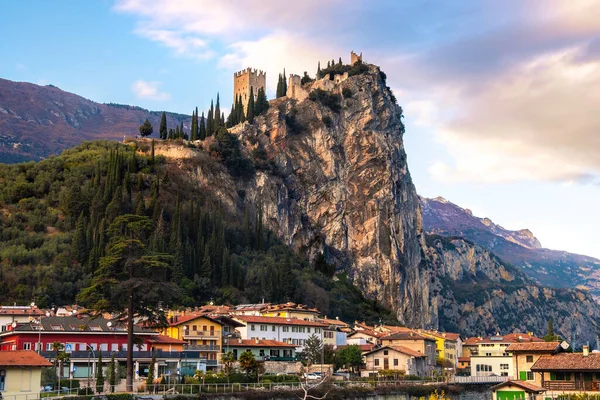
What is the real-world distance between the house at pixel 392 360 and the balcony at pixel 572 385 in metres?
37.6

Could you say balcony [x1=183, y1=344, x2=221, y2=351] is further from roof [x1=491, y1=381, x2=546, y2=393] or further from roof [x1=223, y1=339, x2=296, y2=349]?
roof [x1=491, y1=381, x2=546, y2=393]

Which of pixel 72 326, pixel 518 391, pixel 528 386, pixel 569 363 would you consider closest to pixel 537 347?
pixel 569 363

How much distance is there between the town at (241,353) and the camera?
Answer: 188 ft

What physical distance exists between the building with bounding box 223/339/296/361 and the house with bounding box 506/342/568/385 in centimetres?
3060

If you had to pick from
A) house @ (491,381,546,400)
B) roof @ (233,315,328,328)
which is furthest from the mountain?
house @ (491,381,546,400)

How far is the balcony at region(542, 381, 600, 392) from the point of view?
183 ft

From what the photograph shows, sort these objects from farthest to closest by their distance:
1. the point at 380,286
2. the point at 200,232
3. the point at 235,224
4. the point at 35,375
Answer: the point at 380,286 < the point at 235,224 < the point at 200,232 < the point at 35,375

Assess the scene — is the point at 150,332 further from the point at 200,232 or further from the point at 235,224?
the point at 235,224

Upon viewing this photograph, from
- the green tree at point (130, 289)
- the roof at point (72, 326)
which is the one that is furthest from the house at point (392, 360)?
the green tree at point (130, 289)

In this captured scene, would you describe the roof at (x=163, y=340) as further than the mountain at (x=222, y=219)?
No

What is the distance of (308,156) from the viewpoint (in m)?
196

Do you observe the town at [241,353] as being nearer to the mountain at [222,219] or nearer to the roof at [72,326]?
the roof at [72,326]

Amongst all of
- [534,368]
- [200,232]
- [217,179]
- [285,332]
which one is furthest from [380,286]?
[534,368]

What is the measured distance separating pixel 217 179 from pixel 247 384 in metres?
101
